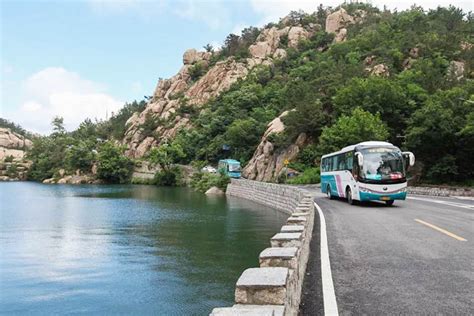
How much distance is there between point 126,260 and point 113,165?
75944mm

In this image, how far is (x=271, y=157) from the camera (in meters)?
67.2

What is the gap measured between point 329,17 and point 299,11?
18044mm

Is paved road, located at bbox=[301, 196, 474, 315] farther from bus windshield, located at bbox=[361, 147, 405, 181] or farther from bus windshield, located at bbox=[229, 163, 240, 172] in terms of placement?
bus windshield, located at bbox=[229, 163, 240, 172]

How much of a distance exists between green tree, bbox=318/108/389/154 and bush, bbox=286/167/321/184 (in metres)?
5.56

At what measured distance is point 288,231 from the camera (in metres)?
8.03

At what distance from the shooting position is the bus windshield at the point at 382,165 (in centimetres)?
2022

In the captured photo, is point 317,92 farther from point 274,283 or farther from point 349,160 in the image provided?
point 274,283

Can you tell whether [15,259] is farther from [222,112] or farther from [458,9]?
[458,9]

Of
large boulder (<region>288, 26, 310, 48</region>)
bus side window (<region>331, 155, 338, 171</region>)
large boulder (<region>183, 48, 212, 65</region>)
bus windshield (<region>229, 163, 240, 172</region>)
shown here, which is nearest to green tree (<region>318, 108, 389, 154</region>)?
bus side window (<region>331, 155, 338, 171</region>)

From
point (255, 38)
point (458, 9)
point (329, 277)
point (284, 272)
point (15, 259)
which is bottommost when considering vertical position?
point (15, 259)

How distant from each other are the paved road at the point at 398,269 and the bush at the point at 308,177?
4120cm

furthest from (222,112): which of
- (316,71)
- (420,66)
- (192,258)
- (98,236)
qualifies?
(192,258)

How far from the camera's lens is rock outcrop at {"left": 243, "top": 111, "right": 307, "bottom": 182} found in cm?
6375

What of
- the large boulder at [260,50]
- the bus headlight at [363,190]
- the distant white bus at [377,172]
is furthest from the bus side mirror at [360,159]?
the large boulder at [260,50]
